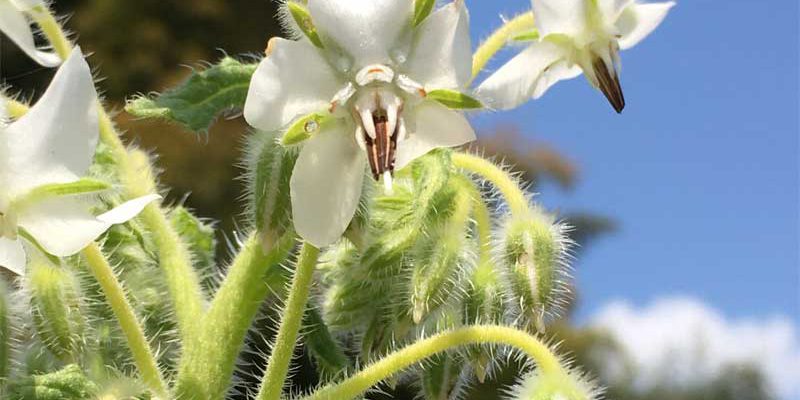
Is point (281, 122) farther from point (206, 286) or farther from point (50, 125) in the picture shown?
point (206, 286)

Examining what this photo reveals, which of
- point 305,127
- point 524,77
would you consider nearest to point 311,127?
point 305,127

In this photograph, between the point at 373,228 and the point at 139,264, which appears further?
the point at 139,264

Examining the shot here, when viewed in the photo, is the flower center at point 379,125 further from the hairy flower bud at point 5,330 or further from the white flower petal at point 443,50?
the hairy flower bud at point 5,330

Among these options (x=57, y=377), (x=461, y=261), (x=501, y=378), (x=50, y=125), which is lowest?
(x=57, y=377)

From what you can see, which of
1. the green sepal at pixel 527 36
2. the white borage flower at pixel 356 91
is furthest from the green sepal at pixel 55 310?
the green sepal at pixel 527 36

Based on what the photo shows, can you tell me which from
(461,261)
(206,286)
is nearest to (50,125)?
(461,261)
